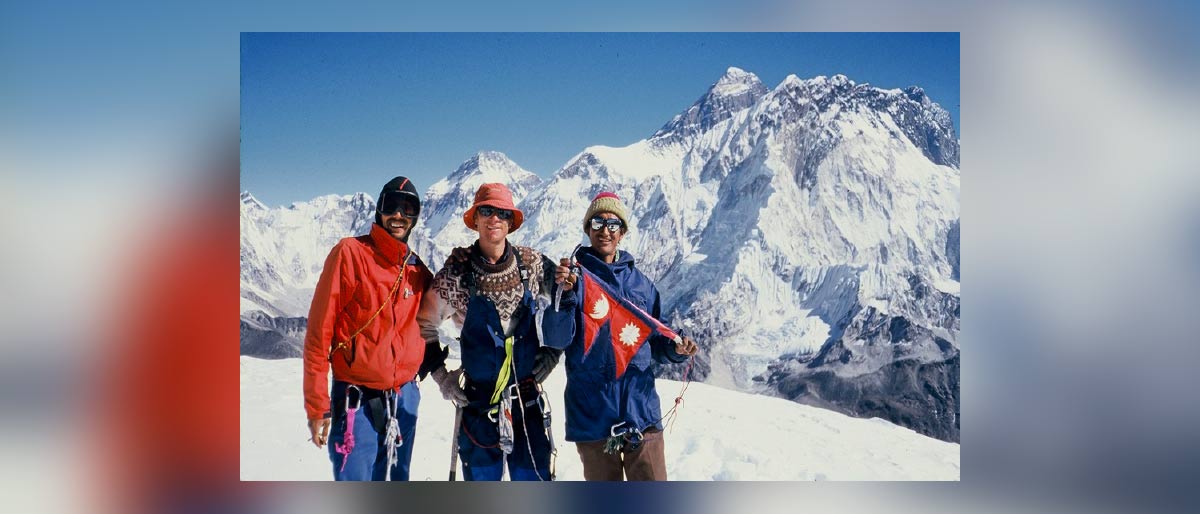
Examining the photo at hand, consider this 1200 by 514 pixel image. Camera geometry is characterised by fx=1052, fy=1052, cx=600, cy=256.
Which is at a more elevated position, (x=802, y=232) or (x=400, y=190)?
(x=400, y=190)

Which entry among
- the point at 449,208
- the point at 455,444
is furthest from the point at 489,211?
the point at 455,444

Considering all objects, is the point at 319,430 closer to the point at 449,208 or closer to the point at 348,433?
the point at 348,433

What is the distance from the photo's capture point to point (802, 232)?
465 centimetres

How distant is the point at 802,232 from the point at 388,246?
180cm

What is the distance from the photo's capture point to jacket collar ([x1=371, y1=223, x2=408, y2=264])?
171 inches

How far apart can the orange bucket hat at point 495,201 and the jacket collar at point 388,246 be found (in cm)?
29

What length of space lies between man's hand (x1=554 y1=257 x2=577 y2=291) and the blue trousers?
2.39ft

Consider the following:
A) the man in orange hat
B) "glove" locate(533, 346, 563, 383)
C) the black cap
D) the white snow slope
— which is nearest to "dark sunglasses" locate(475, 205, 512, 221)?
the man in orange hat

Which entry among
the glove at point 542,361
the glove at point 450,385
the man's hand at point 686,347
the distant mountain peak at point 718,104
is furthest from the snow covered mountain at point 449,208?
the man's hand at point 686,347
